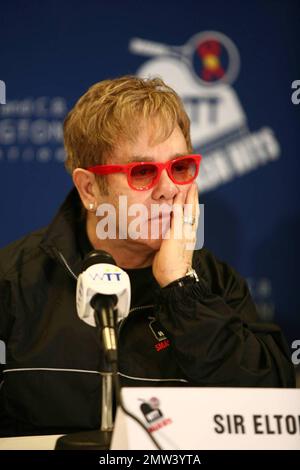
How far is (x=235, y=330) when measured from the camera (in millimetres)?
1610

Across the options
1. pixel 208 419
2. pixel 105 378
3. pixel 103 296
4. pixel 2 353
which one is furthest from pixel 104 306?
pixel 2 353

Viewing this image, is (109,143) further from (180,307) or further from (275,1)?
(275,1)

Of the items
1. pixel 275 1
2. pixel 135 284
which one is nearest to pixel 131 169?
pixel 135 284

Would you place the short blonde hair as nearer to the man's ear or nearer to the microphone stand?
the man's ear

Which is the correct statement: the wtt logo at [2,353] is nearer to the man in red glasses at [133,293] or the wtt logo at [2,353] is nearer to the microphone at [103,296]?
the man in red glasses at [133,293]

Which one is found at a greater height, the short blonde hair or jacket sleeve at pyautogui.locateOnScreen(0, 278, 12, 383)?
the short blonde hair

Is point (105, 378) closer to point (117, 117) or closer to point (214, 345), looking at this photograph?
point (214, 345)

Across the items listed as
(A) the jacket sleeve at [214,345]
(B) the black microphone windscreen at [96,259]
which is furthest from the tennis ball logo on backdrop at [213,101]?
(B) the black microphone windscreen at [96,259]

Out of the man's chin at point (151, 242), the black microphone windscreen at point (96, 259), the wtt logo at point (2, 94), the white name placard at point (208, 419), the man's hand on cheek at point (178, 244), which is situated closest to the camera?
the white name placard at point (208, 419)

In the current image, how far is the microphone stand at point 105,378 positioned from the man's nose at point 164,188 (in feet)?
2.02

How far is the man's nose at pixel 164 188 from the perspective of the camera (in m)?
A: 1.71

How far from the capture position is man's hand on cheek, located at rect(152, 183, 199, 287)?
5.45ft

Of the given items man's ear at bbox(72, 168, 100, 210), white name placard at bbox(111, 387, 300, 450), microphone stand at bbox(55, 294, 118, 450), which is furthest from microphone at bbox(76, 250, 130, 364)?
man's ear at bbox(72, 168, 100, 210)

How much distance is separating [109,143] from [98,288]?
2.32 ft
